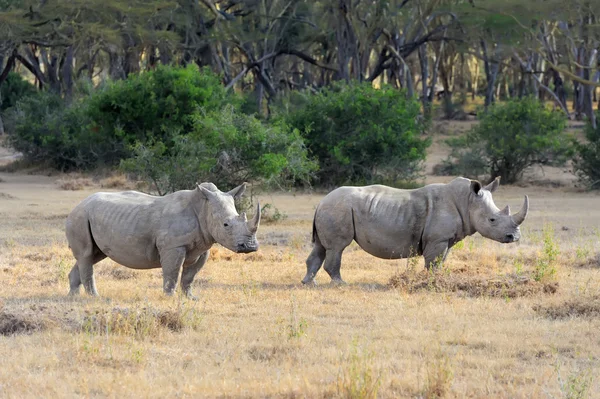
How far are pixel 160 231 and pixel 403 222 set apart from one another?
2.79 m

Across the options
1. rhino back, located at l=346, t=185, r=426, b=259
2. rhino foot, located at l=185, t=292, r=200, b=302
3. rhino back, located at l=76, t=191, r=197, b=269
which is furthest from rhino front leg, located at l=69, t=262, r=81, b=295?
rhino back, located at l=346, t=185, r=426, b=259

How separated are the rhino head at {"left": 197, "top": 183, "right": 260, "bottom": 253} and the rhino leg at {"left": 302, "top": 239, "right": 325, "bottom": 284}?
5.76 ft

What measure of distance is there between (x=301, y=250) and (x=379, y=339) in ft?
20.3

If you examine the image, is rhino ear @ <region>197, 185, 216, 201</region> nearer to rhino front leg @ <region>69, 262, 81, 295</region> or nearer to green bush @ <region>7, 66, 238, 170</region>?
rhino front leg @ <region>69, 262, 81, 295</region>

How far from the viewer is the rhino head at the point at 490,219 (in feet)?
33.5

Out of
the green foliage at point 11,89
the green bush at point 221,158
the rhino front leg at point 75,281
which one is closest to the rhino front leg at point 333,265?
the rhino front leg at point 75,281

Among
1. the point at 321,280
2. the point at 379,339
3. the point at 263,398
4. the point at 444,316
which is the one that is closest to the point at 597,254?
the point at 321,280

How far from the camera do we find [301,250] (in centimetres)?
1361

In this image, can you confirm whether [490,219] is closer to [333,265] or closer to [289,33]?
[333,265]

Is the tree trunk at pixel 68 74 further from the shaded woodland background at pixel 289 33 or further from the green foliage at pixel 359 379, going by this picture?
the green foliage at pixel 359 379

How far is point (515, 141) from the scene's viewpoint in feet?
80.3

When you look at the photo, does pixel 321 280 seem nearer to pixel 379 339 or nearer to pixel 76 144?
pixel 379 339

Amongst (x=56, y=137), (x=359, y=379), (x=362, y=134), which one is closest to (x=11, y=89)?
(x=56, y=137)

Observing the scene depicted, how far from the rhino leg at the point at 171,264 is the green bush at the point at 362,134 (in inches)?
530
